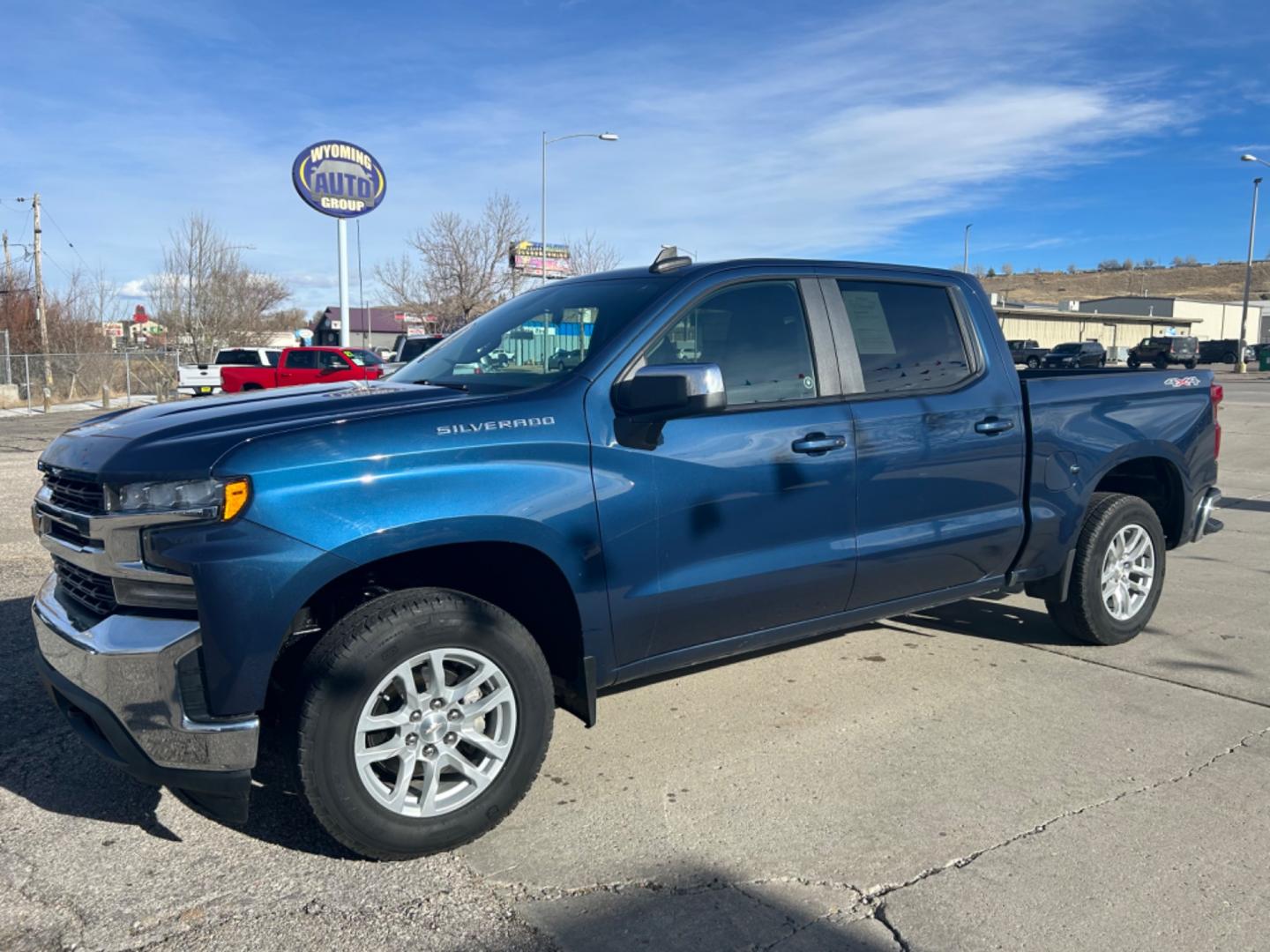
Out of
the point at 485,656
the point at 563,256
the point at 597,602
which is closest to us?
the point at 485,656

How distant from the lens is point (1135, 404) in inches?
205

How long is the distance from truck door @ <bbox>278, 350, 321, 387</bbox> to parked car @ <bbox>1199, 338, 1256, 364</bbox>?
52705 millimetres

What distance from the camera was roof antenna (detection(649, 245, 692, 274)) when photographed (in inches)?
159

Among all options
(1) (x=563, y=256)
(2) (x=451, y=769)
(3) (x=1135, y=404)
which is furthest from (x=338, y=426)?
(1) (x=563, y=256)

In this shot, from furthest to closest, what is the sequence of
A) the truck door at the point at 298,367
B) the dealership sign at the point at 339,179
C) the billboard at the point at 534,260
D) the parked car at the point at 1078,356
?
the parked car at the point at 1078,356, the billboard at the point at 534,260, the truck door at the point at 298,367, the dealership sign at the point at 339,179

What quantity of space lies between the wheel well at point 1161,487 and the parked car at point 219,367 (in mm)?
27425

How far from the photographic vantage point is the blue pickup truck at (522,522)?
9.39ft

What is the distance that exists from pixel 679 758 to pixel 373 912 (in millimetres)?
1419

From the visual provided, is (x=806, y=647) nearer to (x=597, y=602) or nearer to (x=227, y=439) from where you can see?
(x=597, y=602)

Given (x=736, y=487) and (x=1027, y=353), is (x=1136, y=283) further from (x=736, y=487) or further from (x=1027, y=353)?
(x=736, y=487)

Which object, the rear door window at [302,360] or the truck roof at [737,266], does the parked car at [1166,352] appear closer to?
the rear door window at [302,360]

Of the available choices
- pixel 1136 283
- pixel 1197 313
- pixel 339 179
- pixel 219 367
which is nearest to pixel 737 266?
pixel 339 179

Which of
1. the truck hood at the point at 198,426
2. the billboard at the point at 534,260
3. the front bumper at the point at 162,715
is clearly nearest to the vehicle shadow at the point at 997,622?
the truck hood at the point at 198,426

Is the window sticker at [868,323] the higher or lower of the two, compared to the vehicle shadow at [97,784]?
higher
